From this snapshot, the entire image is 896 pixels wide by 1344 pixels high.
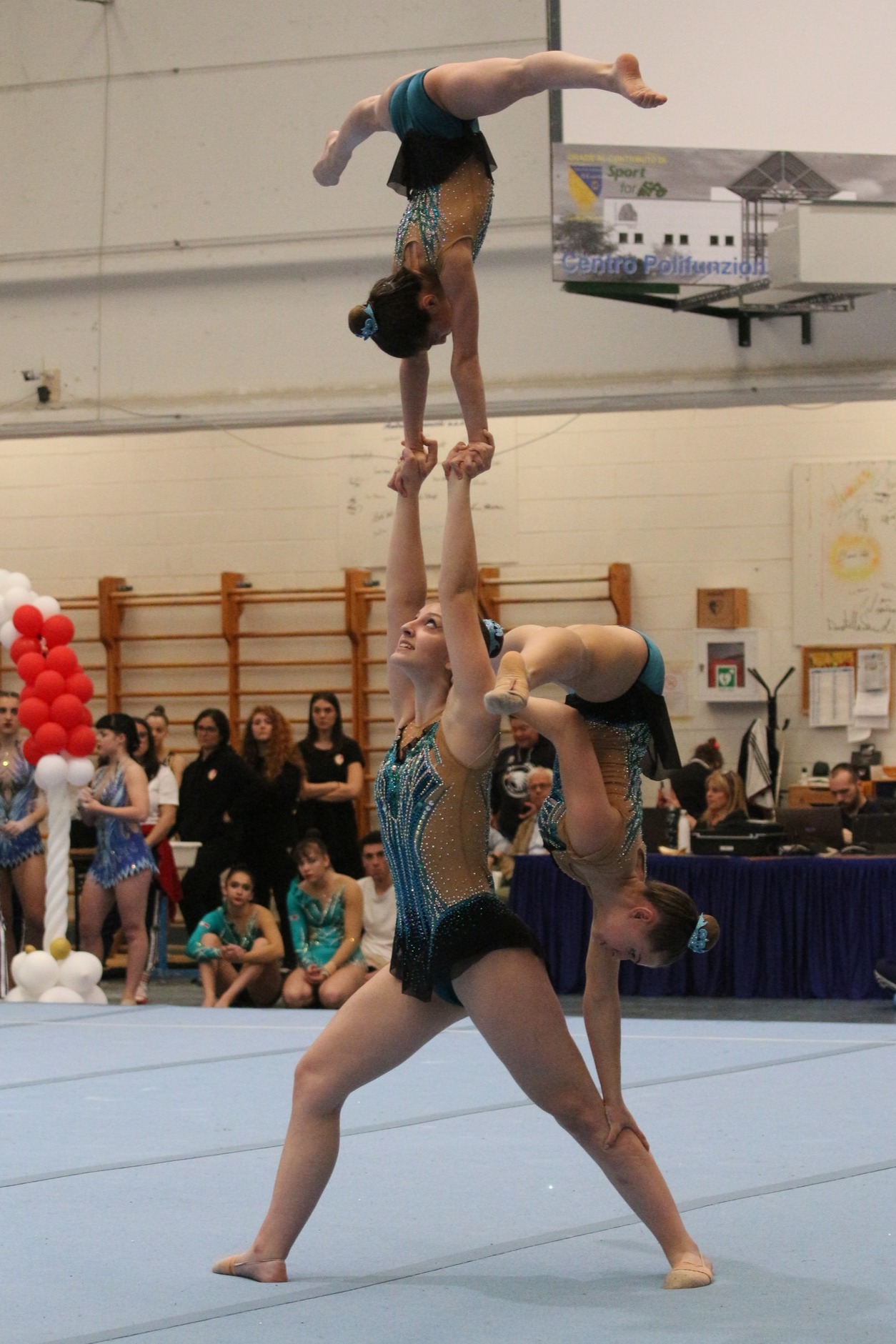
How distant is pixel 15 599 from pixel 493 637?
4.91 metres

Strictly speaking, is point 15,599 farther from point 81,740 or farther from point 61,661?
point 81,740

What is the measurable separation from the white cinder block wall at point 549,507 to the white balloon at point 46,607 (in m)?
3.82

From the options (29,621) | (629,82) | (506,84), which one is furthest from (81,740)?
(629,82)

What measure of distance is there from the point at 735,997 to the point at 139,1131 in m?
3.75

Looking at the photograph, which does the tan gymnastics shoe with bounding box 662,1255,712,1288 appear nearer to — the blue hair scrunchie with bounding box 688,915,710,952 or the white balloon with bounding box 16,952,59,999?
the blue hair scrunchie with bounding box 688,915,710,952

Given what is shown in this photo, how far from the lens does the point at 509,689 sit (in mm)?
2527

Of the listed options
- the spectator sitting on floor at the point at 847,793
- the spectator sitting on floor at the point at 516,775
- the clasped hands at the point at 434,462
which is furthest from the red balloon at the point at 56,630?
the clasped hands at the point at 434,462

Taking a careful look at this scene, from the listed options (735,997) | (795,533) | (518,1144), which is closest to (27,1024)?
(518,1144)

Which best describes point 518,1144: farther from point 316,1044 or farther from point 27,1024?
point 27,1024

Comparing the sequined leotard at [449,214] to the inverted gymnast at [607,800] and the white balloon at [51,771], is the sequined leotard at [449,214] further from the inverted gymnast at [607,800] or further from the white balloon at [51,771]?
the white balloon at [51,771]

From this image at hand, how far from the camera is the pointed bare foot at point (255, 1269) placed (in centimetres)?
293

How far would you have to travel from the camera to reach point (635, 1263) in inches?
122

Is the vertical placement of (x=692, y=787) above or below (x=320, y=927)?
above

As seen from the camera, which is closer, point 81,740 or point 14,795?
point 81,740
